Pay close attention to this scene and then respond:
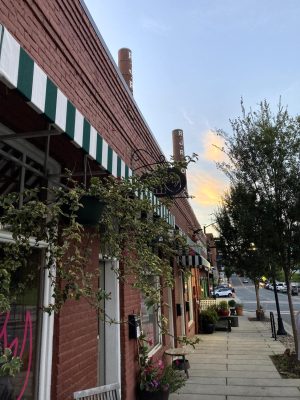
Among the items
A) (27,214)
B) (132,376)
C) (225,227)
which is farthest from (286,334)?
(27,214)

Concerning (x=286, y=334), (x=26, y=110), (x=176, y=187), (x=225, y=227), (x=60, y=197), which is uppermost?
(x=225, y=227)

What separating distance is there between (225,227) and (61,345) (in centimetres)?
1228

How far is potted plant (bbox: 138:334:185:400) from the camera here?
5.63 m

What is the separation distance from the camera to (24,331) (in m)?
3.32

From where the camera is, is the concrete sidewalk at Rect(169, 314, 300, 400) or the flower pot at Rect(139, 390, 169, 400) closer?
the flower pot at Rect(139, 390, 169, 400)

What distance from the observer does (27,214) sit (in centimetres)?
190

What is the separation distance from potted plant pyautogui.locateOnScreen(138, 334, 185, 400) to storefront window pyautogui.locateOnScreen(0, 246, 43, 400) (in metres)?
2.59

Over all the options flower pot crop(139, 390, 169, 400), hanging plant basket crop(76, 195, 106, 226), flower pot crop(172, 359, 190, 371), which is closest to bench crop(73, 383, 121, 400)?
flower pot crop(139, 390, 169, 400)

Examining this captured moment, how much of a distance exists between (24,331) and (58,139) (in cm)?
173

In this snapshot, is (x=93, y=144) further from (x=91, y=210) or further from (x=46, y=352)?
(x=46, y=352)

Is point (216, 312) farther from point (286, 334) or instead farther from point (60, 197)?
point (60, 197)

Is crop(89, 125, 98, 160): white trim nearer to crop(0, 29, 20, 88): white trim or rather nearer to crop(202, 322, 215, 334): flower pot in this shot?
crop(0, 29, 20, 88): white trim

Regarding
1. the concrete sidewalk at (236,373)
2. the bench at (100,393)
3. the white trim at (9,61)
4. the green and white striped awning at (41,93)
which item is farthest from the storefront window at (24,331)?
the concrete sidewalk at (236,373)

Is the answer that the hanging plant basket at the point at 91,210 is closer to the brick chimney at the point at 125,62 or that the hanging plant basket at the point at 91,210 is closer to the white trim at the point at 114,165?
the white trim at the point at 114,165
